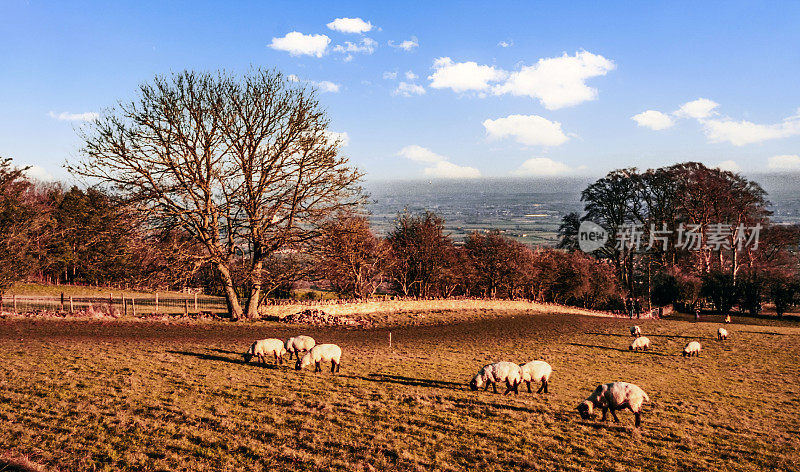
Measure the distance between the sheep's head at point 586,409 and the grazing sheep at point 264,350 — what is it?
12.5 m

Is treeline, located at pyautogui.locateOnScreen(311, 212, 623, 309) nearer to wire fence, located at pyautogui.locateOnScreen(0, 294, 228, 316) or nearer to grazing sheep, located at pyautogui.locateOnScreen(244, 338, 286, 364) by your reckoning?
wire fence, located at pyautogui.locateOnScreen(0, 294, 228, 316)

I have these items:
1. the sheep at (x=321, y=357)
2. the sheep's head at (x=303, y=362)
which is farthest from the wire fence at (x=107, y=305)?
the sheep at (x=321, y=357)

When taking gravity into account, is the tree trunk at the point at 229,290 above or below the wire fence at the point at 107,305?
above

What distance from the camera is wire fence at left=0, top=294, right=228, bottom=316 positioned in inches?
1320

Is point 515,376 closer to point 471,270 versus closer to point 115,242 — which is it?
point 115,242

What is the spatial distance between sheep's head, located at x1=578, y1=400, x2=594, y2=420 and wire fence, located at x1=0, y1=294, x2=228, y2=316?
95.8 ft

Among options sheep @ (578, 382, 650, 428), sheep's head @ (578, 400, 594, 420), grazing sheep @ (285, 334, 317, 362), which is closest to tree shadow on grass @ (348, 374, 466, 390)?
grazing sheep @ (285, 334, 317, 362)

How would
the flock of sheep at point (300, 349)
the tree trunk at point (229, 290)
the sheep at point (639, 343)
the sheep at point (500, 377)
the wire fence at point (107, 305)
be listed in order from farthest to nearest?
the wire fence at point (107, 305)
the tree trunk at point (229, 290)
the sheep at point (639, 343)
the flock of sheep at point (300, 349)
the sheep at point (500, 377)

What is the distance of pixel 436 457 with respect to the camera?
10375 mm

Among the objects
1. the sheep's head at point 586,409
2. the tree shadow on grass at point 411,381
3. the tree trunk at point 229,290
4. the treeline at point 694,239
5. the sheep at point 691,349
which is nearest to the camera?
the sheep's head at point 586,409

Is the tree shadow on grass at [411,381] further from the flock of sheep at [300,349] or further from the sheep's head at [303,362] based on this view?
the sheep's head at [303,362]

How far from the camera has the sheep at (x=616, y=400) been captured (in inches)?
530

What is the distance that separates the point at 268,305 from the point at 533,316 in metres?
28.4

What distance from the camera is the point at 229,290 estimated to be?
105ft
